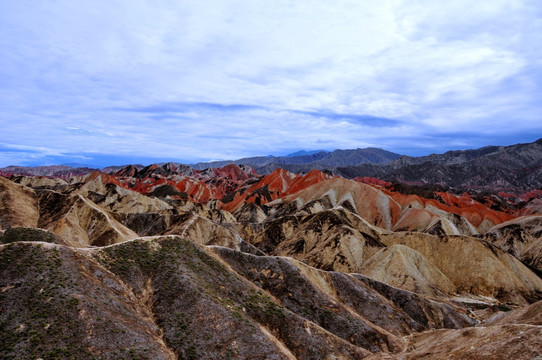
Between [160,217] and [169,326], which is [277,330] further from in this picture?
[160,217]

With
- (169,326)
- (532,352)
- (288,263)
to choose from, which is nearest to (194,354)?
(169,326)

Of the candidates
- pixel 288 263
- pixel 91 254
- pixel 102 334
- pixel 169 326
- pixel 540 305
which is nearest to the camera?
pixel 102 334

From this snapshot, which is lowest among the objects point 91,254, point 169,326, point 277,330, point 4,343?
point 277,330

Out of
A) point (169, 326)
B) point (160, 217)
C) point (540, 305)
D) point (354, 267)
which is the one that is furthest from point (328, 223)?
point (169, 326)

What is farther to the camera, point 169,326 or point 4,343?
point 169,326

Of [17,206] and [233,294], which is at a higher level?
[17,206]

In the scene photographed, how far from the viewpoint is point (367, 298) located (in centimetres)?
5784

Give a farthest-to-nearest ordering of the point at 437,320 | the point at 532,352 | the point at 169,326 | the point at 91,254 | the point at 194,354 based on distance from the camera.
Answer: the point at 437,320
the point at 91,254
the point at 169,326
the point at 194,354
the point at 532,352

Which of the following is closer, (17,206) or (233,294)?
(233,294)

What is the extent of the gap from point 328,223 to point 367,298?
56.1m

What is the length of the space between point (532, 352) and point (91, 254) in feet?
147

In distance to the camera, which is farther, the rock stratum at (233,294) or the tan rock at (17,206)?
the tan rock at (17,206)

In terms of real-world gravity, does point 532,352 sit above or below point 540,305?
above

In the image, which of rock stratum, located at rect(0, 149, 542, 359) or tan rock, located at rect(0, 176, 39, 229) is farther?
tan rock, located at rect(0, 176, 39, 229)
